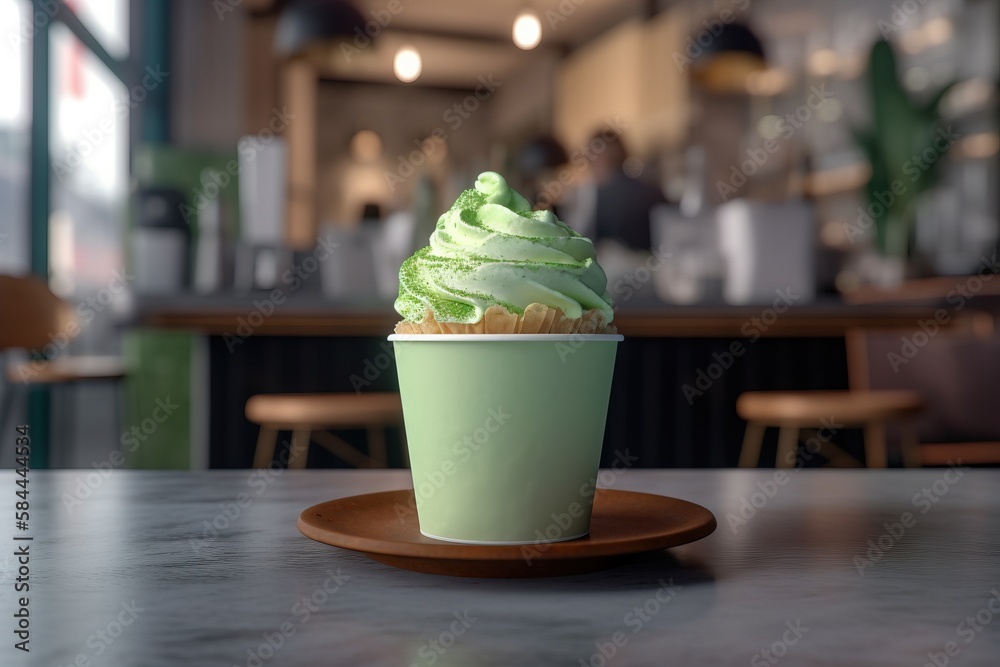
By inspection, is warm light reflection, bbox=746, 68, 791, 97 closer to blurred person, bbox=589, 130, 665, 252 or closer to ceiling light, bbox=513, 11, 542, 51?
ceiling light, bbox=513, 11, 542, 51

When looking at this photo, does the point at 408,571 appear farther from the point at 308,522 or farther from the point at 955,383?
the point at 955,383

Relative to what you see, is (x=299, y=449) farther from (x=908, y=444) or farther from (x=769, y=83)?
(x=769, y=83)

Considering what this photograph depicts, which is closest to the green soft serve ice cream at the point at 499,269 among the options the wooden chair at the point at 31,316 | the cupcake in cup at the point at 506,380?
the cupcake in cup at the point at 506,380

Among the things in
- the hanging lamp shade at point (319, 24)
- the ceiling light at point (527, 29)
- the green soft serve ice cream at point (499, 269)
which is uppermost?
the ceiling light at point (527, 29)

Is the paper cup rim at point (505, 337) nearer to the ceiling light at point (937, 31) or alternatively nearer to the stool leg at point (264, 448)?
the stool leg at point (264, 448)

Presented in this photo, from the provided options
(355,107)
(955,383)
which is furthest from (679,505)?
(355,107)

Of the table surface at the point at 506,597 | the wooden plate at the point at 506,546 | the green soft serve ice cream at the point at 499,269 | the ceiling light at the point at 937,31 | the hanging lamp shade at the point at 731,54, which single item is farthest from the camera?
the ceiling light at the point at 937,31

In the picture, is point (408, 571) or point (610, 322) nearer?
point (408, 571)

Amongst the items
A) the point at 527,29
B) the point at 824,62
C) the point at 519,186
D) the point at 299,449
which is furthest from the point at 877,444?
the point at 519,186

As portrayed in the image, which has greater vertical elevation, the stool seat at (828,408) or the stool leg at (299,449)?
the stool seat at (828,408)
